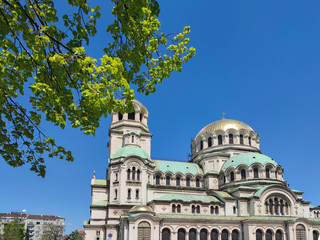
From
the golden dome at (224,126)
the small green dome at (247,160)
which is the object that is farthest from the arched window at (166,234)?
the golden dome at (224,126)

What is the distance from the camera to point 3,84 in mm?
7188

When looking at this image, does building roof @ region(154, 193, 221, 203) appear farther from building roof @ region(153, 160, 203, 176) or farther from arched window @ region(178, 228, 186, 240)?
building roof @ region(153, 160, 203, 176)

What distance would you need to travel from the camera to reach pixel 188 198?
45750 millimetres

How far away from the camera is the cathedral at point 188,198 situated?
4134 centimetres

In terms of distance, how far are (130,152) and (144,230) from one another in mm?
12861

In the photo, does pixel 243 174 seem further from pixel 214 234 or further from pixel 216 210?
pixel 214 234

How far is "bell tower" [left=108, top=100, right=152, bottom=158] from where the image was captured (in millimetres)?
51081

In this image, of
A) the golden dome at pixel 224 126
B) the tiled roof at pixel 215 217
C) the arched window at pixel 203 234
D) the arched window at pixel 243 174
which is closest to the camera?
the tiled roof at pixel 215 217

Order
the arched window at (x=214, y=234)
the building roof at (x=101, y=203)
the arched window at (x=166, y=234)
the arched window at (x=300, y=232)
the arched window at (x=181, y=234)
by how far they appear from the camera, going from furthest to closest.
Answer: the building roof at (x=101, y=203), the arched window at (x=300, y=232), the arched window at (x=214, y=234), the arched window at (x=181, y=234), the arched window at (x=166, y=234)

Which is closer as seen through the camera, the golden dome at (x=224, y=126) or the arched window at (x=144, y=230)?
the arched window at (x=144, y=230)

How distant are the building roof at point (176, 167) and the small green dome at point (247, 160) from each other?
16.6 ft

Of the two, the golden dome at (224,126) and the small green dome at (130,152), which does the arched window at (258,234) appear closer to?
the small green dome at (130,152)

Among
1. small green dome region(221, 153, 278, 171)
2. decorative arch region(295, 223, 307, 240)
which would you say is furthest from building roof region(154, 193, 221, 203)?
decorative arch region(295, 223, 307, 240)

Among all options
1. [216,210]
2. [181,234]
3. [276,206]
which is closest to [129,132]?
[181,234]
